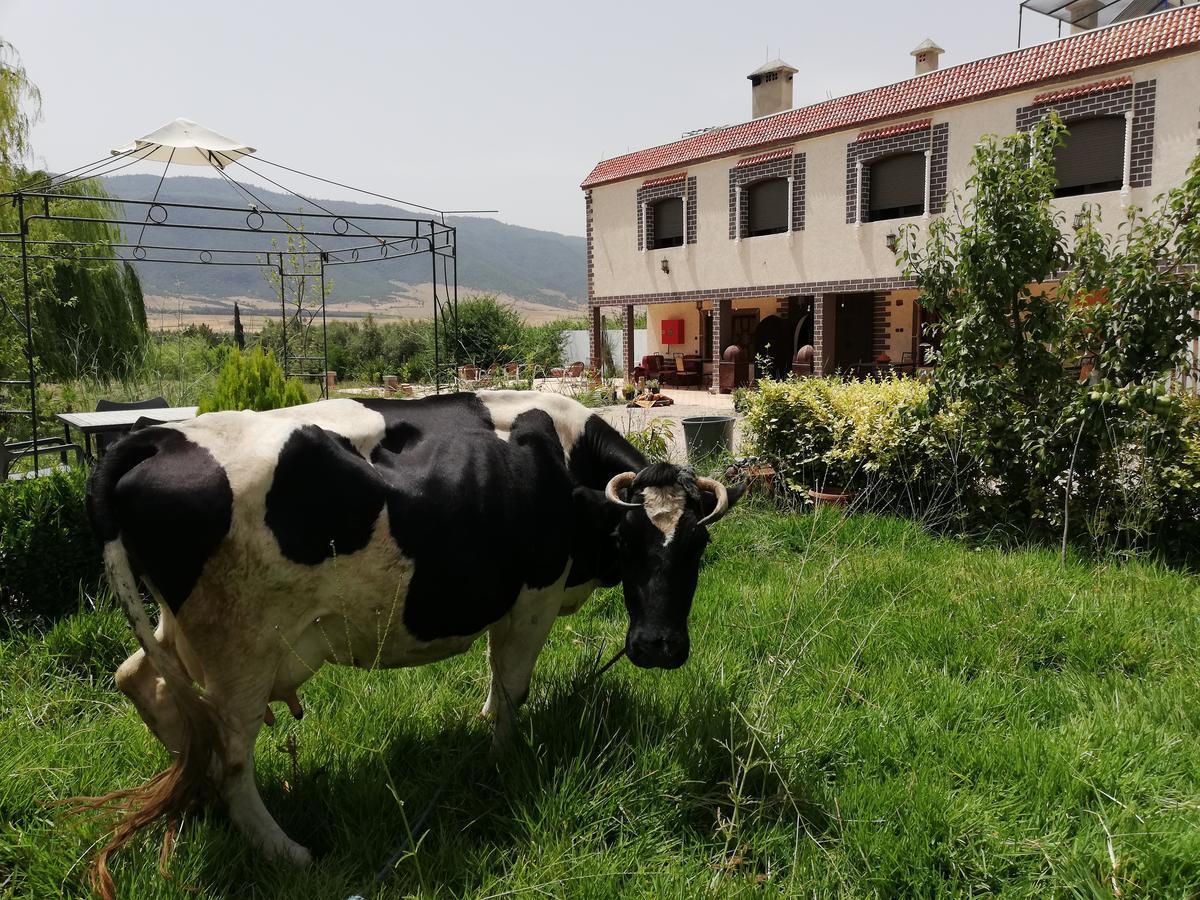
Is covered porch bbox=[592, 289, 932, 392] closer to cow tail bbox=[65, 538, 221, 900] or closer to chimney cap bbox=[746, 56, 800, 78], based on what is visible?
chimney cap bbox=[746, 56, 800, 78]

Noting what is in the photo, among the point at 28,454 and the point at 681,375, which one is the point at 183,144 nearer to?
the point at 28,454

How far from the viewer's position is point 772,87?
22.7 meters

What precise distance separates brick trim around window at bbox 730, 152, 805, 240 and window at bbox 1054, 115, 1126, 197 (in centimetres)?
530

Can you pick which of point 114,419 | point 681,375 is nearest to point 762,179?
point 681,375

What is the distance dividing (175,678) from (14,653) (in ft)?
7.18

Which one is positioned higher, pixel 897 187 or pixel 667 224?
pixel 667 224

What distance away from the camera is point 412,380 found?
29.3m

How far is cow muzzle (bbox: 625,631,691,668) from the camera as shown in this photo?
9.34 ft

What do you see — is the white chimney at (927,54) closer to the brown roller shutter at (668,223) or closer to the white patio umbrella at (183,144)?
the brown roller shutter at (668,223)

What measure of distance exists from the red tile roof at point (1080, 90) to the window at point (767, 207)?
573 cm

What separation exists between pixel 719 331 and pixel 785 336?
2156mm

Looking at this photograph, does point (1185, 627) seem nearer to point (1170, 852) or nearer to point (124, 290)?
point (1170, 852)

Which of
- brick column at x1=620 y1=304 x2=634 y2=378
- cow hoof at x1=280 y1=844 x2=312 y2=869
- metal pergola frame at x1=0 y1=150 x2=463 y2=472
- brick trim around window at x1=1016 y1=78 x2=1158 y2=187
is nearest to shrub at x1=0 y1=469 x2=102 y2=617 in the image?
metal pergola frame at x1=0 y1=150 x2=463 y2=472

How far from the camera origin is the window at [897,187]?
651 inches
